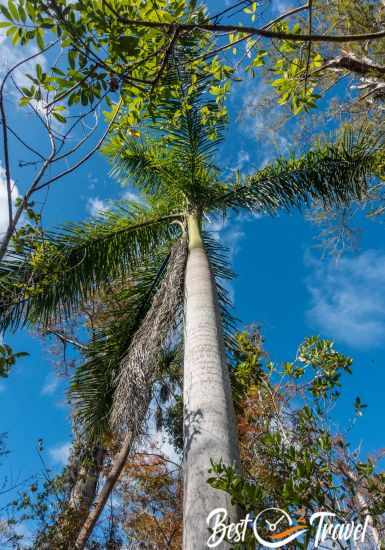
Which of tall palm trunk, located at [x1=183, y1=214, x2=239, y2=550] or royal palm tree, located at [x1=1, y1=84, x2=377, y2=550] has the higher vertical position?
royal palm tree, located at [x1=1, y1=84, x2=377, y2=550]

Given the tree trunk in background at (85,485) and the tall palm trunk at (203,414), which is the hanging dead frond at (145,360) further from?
the tree trunk in background at (85,485)

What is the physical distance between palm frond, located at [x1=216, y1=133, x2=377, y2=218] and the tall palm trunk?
9.88 feet

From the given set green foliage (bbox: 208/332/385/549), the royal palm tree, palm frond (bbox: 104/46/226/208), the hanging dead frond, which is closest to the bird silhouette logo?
green foliage (bbox: 208/332/385/549)

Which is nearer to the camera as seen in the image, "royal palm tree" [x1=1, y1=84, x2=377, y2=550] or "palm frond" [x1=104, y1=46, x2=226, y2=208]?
"royal palm tree" [x1=1, y1=84, x2=377, y2=550]

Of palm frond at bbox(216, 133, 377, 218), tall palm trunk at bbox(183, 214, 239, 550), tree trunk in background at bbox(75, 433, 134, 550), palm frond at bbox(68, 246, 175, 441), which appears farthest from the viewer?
tree trunk in background at bbox(75, 433, 134, 550)

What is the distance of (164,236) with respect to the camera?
663 cm

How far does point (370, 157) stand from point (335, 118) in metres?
3.11

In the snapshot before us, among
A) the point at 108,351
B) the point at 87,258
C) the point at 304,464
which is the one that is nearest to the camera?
the point at 304,464

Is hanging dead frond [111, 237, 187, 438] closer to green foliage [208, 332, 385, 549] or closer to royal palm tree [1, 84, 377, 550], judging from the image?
royal palm tree [1, 84, 377, 550]

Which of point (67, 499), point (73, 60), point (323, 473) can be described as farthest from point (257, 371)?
point (67, 499)

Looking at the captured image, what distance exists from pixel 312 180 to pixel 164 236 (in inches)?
93.9

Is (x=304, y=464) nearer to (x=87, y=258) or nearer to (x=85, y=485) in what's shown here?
(x=87, y=258)

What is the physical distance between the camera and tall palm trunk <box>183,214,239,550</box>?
7.20ft

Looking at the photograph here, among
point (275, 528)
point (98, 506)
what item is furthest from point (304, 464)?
point (98, 506)
